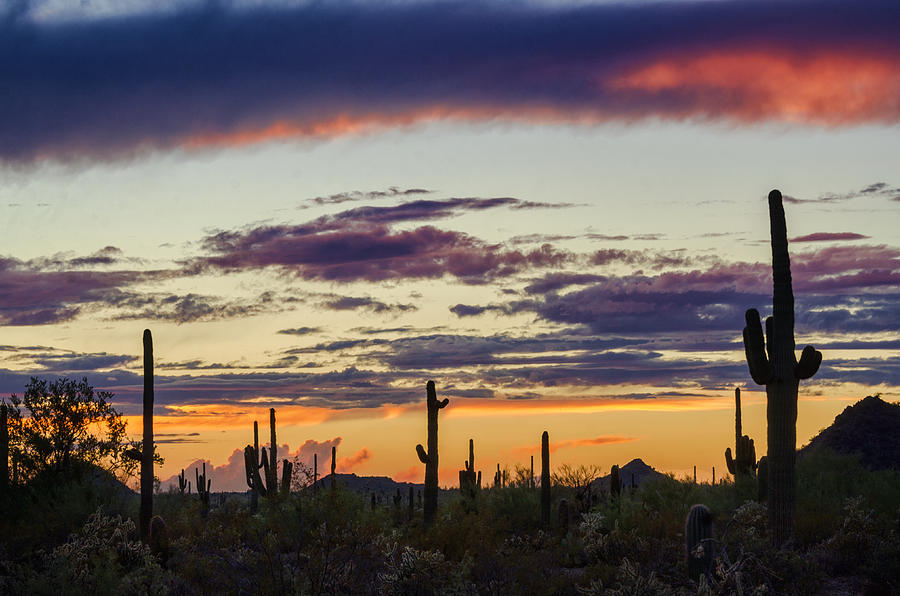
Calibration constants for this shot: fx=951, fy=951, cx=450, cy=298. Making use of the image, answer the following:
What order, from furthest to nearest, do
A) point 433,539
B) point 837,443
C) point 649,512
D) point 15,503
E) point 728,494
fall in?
1. point 837,443
2. point 15,503
3. point 728,494
4. point 649,512
5. point 433,539

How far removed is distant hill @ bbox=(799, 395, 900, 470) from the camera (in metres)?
42.9

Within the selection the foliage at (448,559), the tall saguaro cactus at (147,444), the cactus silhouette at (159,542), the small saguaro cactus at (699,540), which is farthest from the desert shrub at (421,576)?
the tall saguaro cactus at (147,444)

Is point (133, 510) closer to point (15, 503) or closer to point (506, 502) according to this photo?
point (15, 503)

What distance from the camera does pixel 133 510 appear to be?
31.3m

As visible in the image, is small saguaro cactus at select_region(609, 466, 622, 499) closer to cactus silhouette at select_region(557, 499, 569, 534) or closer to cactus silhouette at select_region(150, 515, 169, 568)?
cactus silhouette at select_region(557, 499, 569, 534)

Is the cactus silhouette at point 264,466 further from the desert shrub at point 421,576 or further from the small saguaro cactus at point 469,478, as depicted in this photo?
the desert shrub at point 421,576

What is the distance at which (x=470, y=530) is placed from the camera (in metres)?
18.8

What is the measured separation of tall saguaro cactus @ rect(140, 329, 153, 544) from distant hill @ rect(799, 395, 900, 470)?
93.9 feet

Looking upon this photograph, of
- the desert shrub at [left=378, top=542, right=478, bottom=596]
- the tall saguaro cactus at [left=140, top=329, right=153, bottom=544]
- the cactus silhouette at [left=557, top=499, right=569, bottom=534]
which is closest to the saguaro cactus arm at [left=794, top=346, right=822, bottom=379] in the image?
the desert shrub at [left=378, top=542, right=478, bottom=596]

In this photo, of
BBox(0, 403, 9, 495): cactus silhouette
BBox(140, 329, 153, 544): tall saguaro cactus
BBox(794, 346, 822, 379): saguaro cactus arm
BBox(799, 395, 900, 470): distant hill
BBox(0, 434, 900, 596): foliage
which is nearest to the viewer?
BBox(0, 434, 900, 596): foliage

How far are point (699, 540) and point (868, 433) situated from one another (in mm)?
35844

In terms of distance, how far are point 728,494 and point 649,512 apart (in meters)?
4.30

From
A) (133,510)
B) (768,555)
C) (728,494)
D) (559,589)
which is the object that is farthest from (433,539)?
(133,510)

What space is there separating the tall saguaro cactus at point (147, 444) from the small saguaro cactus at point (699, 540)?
783 inches
